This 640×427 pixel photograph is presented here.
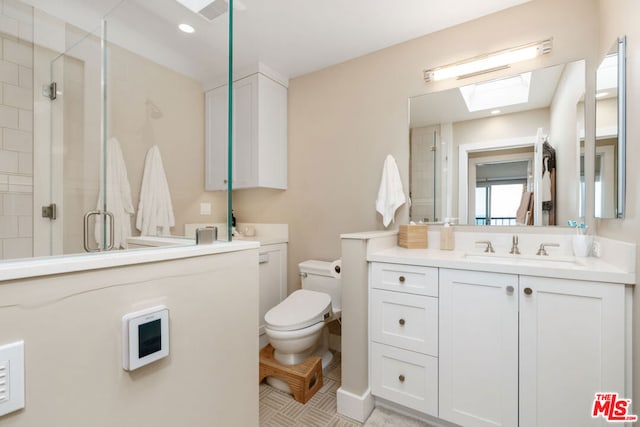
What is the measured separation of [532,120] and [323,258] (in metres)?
1.75

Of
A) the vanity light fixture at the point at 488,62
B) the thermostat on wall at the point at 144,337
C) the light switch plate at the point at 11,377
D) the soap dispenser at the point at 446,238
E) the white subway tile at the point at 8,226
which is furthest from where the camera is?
the soap dispenser at the point at 446,238

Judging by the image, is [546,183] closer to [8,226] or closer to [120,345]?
[120,345]

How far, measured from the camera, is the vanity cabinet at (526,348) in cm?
113

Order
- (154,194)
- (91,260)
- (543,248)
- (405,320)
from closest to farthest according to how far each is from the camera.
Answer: (91,260), (154,194), (405,320), (543,248)

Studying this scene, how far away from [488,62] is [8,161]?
8.81 ft

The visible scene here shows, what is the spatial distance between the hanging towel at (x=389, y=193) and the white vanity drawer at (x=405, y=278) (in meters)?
0.58

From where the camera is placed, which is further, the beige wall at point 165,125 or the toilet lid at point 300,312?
the toilet lid at point 300,312

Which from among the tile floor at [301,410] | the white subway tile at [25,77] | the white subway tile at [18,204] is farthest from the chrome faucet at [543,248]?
the white subway tile at [25,77]

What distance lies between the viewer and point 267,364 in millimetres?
1912

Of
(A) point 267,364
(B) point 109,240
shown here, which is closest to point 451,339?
(A) point 267,364

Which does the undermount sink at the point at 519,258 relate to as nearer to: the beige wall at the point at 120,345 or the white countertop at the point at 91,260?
the beige wall at the point at 120,345

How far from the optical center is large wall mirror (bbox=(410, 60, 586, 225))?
64.6 inches

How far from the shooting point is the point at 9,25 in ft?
4.13

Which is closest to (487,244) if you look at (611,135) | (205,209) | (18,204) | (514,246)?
(514,246)
